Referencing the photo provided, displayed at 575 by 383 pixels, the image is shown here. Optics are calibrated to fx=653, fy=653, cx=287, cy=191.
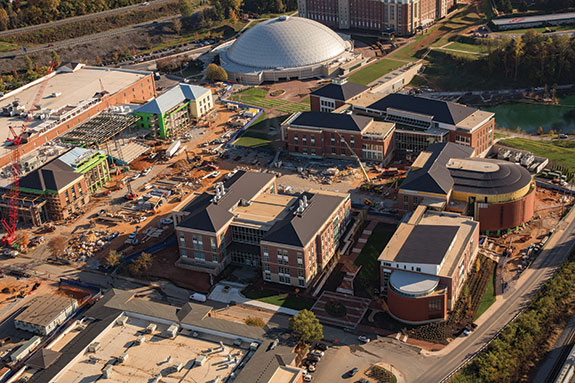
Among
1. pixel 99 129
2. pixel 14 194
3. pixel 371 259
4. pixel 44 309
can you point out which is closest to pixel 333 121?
pixel 371 259

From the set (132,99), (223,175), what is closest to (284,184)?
(223,175)

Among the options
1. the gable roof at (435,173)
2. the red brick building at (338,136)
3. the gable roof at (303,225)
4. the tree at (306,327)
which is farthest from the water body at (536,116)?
the tree at (306,327)

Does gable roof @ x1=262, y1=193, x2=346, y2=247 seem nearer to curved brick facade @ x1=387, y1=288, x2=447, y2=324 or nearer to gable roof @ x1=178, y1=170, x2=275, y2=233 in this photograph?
gable roof @ x1=178, y1=170, x2=275, y2=233

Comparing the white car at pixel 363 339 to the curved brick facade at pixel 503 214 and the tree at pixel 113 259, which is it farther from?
the tree at pixel 113 259

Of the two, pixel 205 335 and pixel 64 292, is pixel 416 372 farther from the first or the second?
pixel 64 292

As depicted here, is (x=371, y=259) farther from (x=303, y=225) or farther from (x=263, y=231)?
(x=263, y=231)

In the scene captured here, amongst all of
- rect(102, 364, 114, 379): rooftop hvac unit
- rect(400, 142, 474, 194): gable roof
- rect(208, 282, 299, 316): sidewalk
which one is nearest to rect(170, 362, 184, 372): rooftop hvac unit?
rect(102, 364, 114, 379): rooftop hvac unit

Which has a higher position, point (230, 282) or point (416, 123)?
point (416, 123)
